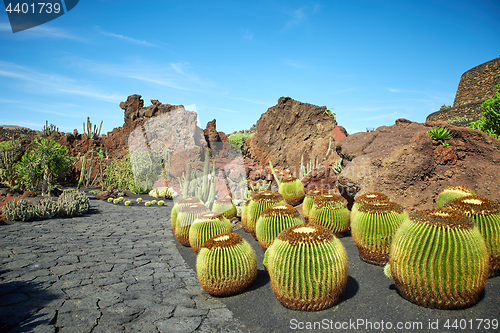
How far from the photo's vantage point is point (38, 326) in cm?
329

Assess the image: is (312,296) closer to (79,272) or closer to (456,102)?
(79,272)

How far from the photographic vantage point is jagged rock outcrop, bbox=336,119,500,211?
5324mm

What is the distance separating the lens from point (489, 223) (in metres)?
3.51

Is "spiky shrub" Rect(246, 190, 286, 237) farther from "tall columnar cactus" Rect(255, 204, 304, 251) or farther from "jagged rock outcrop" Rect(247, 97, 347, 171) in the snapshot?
"jagged rock outcrop" Rect(247, 97, 347, 171)

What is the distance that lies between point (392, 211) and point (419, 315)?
1.51m

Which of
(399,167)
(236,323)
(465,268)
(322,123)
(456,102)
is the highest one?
(456,102)

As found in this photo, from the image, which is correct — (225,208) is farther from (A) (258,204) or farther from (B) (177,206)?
(A) (258,204)

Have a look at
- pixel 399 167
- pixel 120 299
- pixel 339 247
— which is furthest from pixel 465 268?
pixel 120 299

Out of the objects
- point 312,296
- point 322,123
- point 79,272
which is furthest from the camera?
point 322,123

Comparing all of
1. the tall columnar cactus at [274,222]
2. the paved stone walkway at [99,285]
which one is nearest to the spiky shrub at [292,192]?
the paved stone walkway at [99,285]

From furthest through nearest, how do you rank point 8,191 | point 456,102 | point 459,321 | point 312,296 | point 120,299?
point 456,102 → point 8,191 → point 120,299 → point 312,296 → point 459,321

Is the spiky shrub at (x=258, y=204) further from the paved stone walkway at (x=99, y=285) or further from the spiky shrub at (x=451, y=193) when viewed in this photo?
the spiky shrub at (x=451, y=193)

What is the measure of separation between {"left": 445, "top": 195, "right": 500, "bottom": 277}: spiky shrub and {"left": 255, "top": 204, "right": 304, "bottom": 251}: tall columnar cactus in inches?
89.7
